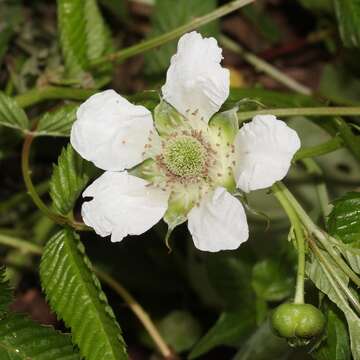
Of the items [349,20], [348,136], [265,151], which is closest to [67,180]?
[265,151]

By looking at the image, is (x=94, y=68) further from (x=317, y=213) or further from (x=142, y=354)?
(x=142, y=354)

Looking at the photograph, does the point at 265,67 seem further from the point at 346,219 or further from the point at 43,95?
the point at 346,219

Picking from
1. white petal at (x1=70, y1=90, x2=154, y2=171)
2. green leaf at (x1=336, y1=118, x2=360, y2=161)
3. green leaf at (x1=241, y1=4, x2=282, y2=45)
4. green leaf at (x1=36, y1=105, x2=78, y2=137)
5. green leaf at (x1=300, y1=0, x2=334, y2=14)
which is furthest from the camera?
green leaf at (x1=241, y1=4, x2=282, y2=45)

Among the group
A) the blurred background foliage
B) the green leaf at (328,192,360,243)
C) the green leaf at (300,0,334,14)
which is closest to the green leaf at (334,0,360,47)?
the blurred background foliage

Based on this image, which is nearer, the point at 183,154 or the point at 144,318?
the point at 183,154

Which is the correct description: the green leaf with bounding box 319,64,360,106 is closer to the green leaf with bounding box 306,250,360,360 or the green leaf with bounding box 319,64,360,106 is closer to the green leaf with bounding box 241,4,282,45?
the green leaf with bounding box 241,4,282,45
